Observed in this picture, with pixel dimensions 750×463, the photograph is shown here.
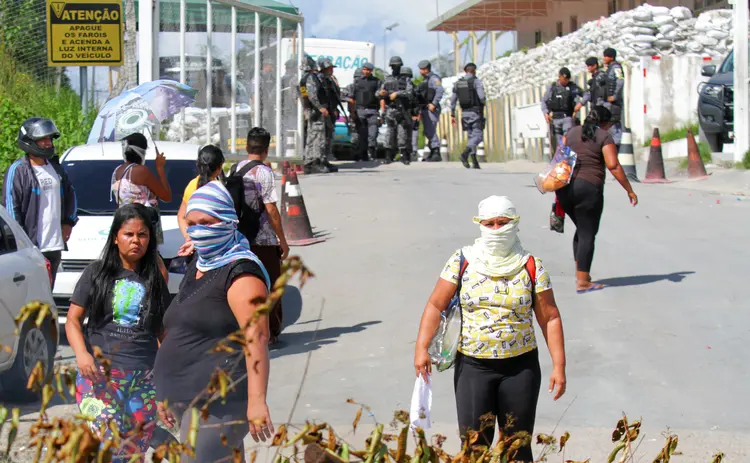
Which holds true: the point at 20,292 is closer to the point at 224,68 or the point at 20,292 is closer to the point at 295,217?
the point at 295,217

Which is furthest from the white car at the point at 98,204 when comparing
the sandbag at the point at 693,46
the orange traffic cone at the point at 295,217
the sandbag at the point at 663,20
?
the sandbag at the point at 693,46

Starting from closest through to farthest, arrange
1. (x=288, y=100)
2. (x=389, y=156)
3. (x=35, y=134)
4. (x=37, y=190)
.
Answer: (x=35, y=134) < (x=37, y=190) < (x=288, y=100) < (x=389, y=156)

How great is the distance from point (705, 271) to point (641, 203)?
4.28 meters

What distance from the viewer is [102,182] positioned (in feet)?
33.7

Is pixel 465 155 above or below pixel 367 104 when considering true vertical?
below

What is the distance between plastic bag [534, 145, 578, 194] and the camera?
9.87m

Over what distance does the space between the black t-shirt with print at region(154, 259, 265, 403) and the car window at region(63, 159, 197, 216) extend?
19.1 ft

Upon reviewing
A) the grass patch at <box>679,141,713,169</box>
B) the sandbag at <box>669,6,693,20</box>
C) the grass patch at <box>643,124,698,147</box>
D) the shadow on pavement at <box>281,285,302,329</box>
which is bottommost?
the shadow on pavement at <box>281,285,302,329</box>

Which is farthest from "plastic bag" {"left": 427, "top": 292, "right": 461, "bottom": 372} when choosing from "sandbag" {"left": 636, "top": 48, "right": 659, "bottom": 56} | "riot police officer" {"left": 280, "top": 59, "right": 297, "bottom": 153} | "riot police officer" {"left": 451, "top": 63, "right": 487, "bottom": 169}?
"sandbag" {"left": 636, "top": 48, "right": 659, "bottom": 56}

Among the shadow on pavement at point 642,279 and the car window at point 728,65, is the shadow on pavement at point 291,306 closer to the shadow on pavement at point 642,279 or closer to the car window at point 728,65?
the shadow on pavement at point 642,279

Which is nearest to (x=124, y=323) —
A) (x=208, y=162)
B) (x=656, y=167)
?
(x=208, y=162)

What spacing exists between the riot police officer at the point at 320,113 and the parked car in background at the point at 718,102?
6.69 m

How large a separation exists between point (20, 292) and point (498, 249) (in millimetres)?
3653

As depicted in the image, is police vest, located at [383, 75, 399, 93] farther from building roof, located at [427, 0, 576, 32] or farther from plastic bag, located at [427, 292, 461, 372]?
building roof, located at [427, 0, 576, 32]
